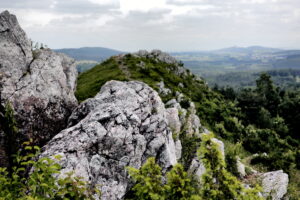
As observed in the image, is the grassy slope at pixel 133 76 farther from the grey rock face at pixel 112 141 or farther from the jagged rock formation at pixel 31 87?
the grey rock face at pixel 112 141

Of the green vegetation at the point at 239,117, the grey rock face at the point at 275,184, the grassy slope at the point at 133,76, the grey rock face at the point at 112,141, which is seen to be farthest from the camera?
the grassy slope at the point at 133,76

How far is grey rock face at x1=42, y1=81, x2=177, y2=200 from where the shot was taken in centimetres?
1091

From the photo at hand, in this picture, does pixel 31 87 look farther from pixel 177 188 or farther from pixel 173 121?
pixel 173 121

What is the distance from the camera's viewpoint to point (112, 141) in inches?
482

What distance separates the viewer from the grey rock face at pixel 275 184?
17753mm

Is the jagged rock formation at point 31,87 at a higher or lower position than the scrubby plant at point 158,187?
higher

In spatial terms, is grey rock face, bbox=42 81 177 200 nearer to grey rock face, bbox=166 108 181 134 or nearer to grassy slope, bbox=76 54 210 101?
grey rock face, bbox=166 108 181 134

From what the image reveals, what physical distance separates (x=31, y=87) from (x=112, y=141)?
631cm

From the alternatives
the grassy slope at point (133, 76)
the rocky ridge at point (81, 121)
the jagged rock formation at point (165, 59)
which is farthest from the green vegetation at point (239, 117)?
the rocky ridge at point (81, 121)

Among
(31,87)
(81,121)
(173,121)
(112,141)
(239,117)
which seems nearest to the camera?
(112,141)

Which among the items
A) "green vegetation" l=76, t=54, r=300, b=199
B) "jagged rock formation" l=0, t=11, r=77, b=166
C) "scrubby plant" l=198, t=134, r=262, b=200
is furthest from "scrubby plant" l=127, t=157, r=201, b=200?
"green vegetation" l=76, t=54, r=300, b=199

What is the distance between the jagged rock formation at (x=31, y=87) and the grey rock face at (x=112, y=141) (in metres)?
1.41

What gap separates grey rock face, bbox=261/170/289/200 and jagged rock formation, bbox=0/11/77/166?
1677 centimetres

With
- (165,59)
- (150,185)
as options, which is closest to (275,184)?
A: (150,185)
